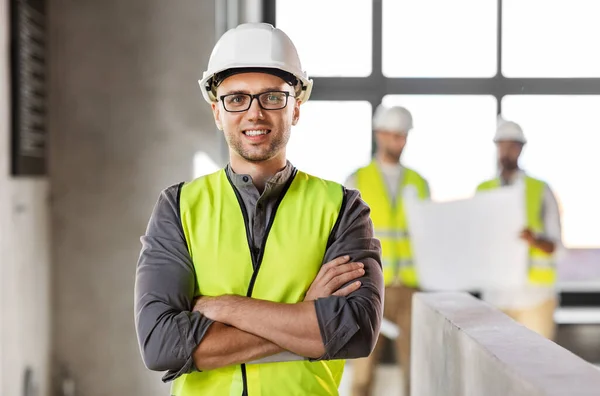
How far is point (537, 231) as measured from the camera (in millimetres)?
4828

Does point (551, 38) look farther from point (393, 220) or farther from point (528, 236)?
point (393, 220)

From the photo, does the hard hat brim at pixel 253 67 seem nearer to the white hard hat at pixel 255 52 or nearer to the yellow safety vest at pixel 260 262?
the white hard hat at pixel 255 52

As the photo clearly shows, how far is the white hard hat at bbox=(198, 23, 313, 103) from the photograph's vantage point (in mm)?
1775

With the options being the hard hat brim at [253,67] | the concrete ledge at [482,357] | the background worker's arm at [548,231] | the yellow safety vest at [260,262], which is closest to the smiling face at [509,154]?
the background worker's arm at [548,231]

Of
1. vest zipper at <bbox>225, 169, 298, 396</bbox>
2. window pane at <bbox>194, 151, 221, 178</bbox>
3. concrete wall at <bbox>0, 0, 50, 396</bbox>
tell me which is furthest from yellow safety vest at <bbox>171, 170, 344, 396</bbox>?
window pane at <bbox>194, 151, 221, 178</bbox>

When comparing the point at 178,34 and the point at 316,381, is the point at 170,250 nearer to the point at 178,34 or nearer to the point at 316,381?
the point at 316,381

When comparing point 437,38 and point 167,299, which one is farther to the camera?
point 437,38

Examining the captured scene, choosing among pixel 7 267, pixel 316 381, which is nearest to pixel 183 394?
pixel 316 381

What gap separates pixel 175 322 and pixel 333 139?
11.6ft

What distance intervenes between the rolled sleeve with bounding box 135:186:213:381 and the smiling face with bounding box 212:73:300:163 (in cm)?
19

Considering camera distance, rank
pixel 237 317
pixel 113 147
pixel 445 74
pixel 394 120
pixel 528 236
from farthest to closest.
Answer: pixel 445 74 → pixel 394 120 → pixel 528 236 → pixel 113 147 → pixel 237 317

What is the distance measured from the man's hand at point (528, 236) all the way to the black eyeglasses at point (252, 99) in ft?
11.0

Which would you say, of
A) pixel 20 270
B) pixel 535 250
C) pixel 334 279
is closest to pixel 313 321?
pixel 334 279

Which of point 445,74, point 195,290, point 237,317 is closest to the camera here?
point 237,317
